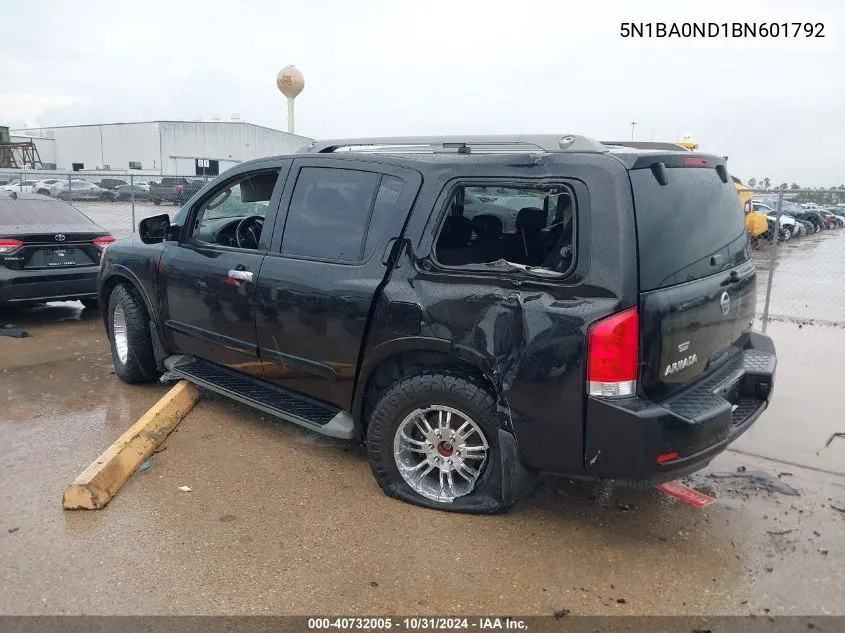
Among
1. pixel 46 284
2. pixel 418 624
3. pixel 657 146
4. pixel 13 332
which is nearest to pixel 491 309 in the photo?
pixel 418 624

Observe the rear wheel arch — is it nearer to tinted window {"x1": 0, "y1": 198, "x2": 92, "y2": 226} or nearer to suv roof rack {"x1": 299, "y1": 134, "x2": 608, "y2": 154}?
suv roof rack {"x1": 299, "y1": 134, "x2": 608, "y2": 154}

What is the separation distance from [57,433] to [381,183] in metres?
2.85

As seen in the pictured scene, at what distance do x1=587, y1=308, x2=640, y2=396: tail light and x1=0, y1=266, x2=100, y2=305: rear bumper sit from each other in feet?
21.7

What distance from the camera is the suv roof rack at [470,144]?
3164 millimetres

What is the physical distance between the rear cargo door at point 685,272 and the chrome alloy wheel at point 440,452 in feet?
3.07

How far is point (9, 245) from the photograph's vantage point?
7141mm

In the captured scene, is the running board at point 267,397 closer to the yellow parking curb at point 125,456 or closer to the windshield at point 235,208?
the yellow parking curb at point 125,456

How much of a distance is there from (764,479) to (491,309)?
220 cm

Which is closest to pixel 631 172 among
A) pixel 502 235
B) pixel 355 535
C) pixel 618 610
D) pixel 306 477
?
pixel 502 235

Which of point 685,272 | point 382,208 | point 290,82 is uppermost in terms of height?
point 290,82

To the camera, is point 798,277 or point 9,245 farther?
point 798,277

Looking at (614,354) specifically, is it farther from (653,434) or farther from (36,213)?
(36,213)

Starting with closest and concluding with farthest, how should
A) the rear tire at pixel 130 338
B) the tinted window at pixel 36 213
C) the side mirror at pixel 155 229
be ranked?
the side mirror at pixel 155 229 < the rear tire at pixel 130 338 < the tinted window at pixel 36 213

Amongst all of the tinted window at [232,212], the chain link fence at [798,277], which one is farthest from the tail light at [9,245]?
the chain link fence at [798,277]
